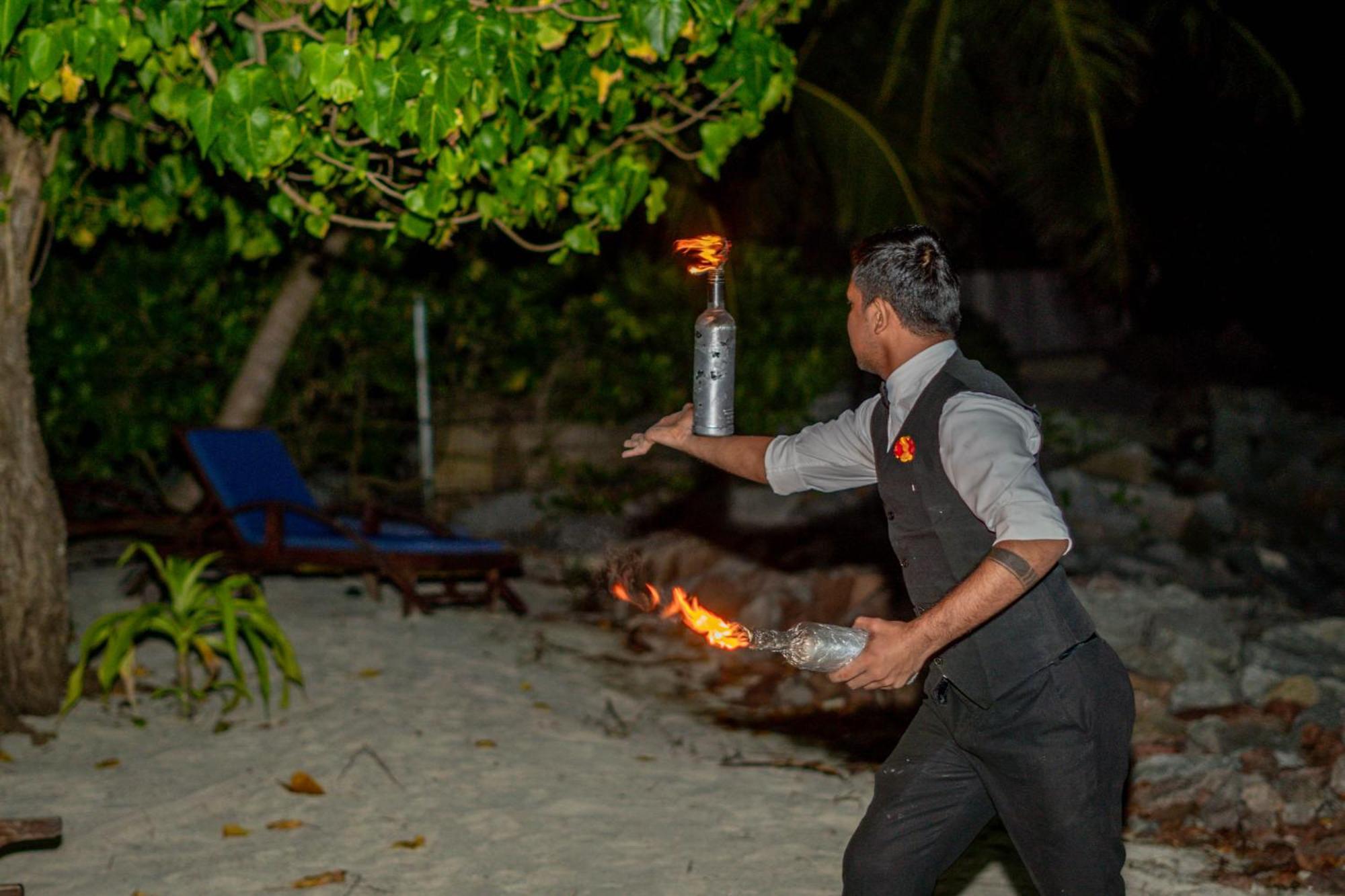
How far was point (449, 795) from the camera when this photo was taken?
5.87 metres

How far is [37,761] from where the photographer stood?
625 cm

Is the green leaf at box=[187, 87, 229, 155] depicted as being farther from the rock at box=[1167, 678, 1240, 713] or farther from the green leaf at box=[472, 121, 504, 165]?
the rock at box=[1167, 678, 1240, 713]

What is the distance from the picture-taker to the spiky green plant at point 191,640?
6715mm

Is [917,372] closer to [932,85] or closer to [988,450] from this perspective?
[988,450]

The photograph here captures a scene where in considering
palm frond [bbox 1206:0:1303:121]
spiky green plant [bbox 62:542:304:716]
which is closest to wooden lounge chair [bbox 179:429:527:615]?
spiky green plant [bbox 62:542:304:716]

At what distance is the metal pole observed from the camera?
11.0m

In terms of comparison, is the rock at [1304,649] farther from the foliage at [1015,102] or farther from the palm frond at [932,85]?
the palm frond at [932,85]

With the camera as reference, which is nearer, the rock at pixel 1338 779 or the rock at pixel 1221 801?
the rock at pixel 1221 801

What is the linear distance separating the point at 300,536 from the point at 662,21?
17.5 ft

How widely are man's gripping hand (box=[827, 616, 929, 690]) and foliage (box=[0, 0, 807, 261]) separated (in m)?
2.11

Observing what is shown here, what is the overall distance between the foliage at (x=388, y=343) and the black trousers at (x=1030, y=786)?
288 inches

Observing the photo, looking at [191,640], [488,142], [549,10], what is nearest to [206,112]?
[488,142]

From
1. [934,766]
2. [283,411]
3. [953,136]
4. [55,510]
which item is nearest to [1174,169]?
[953,136]

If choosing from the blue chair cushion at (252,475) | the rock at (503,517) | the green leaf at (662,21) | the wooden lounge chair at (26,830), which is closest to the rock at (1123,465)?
the rock at (503,517)
